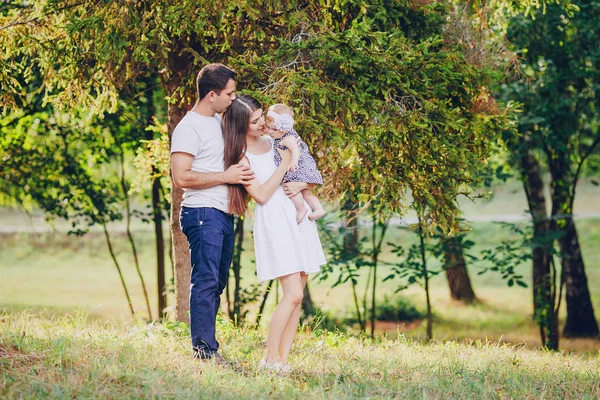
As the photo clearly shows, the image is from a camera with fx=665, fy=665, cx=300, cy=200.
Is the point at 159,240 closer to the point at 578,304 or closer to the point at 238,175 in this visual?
the point at 238,175

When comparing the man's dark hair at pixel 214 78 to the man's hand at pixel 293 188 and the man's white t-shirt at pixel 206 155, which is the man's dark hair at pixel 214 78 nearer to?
the man's white t-shirt at pixel 206 155

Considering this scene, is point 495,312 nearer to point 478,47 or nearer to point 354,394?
point 478,47

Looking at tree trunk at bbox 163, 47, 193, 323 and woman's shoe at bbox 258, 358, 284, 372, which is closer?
woman's shoe at bbox 258, 358, 284, 372

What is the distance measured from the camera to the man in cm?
466

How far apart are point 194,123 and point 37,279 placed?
19151mm

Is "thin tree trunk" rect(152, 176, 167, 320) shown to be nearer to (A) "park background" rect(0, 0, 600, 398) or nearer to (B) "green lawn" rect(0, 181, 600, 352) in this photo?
(A) "park background" rect(0, 0, 600, 398)

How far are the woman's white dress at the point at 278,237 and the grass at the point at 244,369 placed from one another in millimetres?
760

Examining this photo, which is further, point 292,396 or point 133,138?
point 133,138

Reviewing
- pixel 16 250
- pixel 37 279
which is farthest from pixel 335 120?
pixel 16 250

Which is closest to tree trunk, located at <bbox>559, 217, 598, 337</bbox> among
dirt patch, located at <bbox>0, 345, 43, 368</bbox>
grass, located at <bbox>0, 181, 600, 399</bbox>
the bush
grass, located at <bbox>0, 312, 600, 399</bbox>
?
the bush

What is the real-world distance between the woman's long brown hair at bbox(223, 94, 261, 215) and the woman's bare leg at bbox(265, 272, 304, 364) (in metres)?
0.61

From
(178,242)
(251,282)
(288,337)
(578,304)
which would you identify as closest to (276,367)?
(288,337)

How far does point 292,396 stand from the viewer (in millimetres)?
4117

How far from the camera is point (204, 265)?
A: 4773mm
